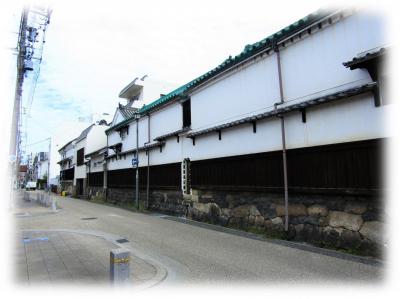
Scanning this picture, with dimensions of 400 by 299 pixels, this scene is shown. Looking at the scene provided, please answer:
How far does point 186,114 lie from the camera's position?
54.4 feet

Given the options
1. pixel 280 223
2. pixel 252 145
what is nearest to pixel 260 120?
pixel 252 145

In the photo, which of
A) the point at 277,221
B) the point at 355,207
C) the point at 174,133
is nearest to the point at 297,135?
the point at 355,207

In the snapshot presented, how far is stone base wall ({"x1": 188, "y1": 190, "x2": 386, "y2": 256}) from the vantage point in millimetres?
7222

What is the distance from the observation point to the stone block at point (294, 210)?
9.06 m

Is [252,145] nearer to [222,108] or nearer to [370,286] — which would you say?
[222,108]

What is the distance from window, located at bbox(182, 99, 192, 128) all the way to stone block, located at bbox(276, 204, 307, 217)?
792cm

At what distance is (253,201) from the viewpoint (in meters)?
11.0

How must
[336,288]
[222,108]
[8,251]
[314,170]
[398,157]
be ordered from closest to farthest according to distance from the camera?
[336,288]
[398,157]
[8,251]
[314,170]
[222,108]

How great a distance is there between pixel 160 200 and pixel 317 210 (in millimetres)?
11303

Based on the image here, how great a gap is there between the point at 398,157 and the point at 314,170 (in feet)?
7.98

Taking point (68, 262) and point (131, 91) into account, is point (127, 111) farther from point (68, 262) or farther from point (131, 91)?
point (68, 262)

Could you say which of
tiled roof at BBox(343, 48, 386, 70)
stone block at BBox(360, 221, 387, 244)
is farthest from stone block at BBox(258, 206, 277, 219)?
tiled roof at BBox(343, 48, 386, 70)

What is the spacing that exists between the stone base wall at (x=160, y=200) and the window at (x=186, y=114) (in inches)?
156

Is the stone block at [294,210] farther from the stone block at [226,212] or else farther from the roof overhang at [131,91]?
the roof overhang at [131,91]
